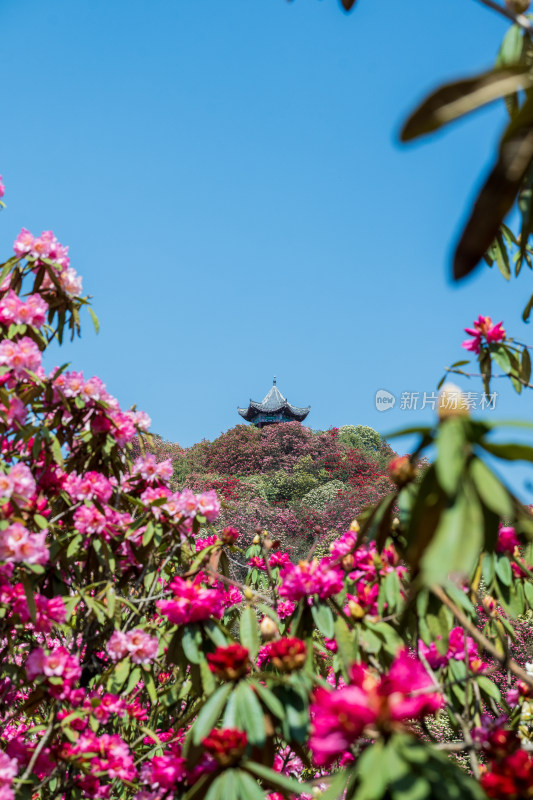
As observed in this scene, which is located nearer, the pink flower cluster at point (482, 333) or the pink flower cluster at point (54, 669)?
the pink flower cluster at point (54, 669)

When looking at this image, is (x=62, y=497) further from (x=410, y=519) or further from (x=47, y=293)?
(x=410, y=519)

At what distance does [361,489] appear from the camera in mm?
14070

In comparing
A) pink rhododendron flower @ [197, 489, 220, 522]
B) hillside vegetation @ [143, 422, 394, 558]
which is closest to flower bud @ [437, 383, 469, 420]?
pink rhododendron flower @ [197, 489, 220, 522]

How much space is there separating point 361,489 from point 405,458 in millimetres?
13174

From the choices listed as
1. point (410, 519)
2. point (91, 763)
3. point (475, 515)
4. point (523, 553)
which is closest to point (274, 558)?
point (523, 553)

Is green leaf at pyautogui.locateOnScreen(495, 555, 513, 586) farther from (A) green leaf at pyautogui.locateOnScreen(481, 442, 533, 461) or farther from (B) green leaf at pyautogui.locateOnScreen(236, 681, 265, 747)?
(A) green leaf at pyautogui.locateOnScreen(481, 442, 533, 461)

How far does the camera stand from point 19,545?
4.54 ft

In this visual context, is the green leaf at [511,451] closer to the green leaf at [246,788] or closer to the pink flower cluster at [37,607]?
the green leaf at [246,788]

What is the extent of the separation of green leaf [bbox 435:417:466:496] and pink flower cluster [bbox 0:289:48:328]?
5.19 ft

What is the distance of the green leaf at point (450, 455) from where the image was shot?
0.67 m

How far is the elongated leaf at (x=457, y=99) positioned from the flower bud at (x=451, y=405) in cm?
43

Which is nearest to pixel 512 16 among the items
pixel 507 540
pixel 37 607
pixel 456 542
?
pixel 456 542

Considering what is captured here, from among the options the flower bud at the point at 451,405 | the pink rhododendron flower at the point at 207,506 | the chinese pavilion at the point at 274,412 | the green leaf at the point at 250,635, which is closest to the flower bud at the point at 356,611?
the green leaf at the point at 250,635

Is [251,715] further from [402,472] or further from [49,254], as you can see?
[49,254]
